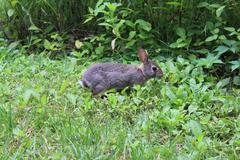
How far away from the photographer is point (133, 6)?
20.1ft

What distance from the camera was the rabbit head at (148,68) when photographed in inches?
203

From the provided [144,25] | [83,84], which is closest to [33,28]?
[144,25]

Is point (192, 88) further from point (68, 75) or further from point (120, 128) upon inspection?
point (68, 75)

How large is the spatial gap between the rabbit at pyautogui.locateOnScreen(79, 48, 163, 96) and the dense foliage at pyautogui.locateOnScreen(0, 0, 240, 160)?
11cm

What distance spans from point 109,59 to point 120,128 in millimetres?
2323

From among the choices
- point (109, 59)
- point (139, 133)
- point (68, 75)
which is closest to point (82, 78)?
point (68, 75)

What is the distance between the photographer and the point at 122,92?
4867mm

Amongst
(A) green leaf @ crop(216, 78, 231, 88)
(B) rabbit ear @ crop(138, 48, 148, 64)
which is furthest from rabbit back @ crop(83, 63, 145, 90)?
(A) green leaf @ crop(216, 78, 231, 88)

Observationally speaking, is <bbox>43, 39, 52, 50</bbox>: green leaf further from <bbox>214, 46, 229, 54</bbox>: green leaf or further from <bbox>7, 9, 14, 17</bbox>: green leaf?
<bbox>214, 46, 229, 54</bbox>: green leaf

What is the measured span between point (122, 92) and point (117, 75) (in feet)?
0.90

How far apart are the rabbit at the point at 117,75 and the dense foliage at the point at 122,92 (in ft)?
0.35

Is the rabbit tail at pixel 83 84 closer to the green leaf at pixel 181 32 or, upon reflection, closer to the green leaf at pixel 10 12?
the green leaf at pixel 181 32

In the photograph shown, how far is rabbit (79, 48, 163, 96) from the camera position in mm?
5027

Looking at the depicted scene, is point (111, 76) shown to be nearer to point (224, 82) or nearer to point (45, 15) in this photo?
point (224, 82)
